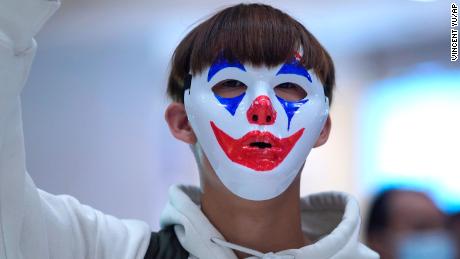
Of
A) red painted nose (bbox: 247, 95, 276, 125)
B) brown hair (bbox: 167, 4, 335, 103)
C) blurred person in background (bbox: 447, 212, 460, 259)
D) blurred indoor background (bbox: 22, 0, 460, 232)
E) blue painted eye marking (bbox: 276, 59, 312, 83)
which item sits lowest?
blurred person in background (bbox: 447, 212, 460, 259)

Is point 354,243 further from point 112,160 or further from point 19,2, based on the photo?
point 112,160

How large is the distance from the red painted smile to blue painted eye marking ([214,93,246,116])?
4 centimetres

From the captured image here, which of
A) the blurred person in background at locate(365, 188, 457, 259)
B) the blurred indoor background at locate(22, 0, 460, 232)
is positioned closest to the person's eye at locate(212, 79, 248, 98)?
the blurred person in background at locate(365, 188, 457, 259)

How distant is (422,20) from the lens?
2.18m

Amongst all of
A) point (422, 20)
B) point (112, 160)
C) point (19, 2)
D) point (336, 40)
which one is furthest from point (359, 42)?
point (19, 2)

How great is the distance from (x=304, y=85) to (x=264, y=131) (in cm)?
12

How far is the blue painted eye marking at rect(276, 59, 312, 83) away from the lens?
98 cm

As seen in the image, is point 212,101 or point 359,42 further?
point 359,42

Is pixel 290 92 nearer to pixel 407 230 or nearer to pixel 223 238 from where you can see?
pixel 223 238

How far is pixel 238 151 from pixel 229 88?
11 centimetres

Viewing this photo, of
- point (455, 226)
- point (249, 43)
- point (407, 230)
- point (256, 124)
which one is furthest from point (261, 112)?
point (455, 226)

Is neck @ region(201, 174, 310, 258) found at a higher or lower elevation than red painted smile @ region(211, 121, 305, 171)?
lower

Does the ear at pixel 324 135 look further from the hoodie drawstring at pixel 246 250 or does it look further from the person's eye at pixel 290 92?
the hoodie drawstring at pixel 246 250

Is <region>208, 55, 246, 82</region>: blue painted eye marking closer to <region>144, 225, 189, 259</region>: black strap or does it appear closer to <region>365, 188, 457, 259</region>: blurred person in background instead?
<region>144, 225, 189, 259</region>: black strap
